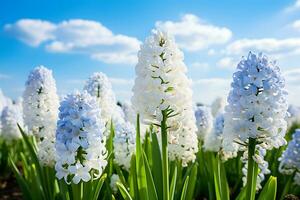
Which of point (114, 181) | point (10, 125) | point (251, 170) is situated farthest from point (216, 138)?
point (10, 125)

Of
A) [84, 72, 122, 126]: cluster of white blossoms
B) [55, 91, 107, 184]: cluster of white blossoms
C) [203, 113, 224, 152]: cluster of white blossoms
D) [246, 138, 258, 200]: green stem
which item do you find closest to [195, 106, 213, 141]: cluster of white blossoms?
[203, 113, 224, 152]: cluster of white blossoms

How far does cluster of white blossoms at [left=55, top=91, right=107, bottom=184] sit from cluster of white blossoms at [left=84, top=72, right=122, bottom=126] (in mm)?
2367

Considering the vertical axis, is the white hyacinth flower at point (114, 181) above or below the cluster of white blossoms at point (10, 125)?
below

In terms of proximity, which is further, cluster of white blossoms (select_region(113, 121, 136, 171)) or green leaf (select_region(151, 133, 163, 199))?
cluster of white blossoms (select_region(113, 121, 136, 171))

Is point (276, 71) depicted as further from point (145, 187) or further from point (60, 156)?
point (60, 156)

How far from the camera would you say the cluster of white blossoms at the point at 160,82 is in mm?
3293

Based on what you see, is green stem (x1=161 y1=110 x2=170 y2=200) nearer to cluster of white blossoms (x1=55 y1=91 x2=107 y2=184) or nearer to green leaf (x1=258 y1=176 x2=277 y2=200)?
cluster of white blossoms (x1=55 y1=91 x2=107 y2=184)

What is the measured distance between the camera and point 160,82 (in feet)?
10.7

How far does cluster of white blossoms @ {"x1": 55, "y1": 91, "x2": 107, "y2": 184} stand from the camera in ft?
10.1

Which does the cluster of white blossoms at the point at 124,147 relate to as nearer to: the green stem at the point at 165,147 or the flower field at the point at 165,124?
the flower field at the point at 165,124

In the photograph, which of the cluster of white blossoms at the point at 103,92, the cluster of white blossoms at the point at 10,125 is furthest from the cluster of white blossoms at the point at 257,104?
the cluster of white blossoms at the point at 10,125

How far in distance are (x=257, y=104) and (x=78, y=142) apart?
1.40 m

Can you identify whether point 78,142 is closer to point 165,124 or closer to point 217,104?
point 165,124

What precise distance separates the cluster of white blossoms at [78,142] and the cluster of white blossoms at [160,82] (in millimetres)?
441
